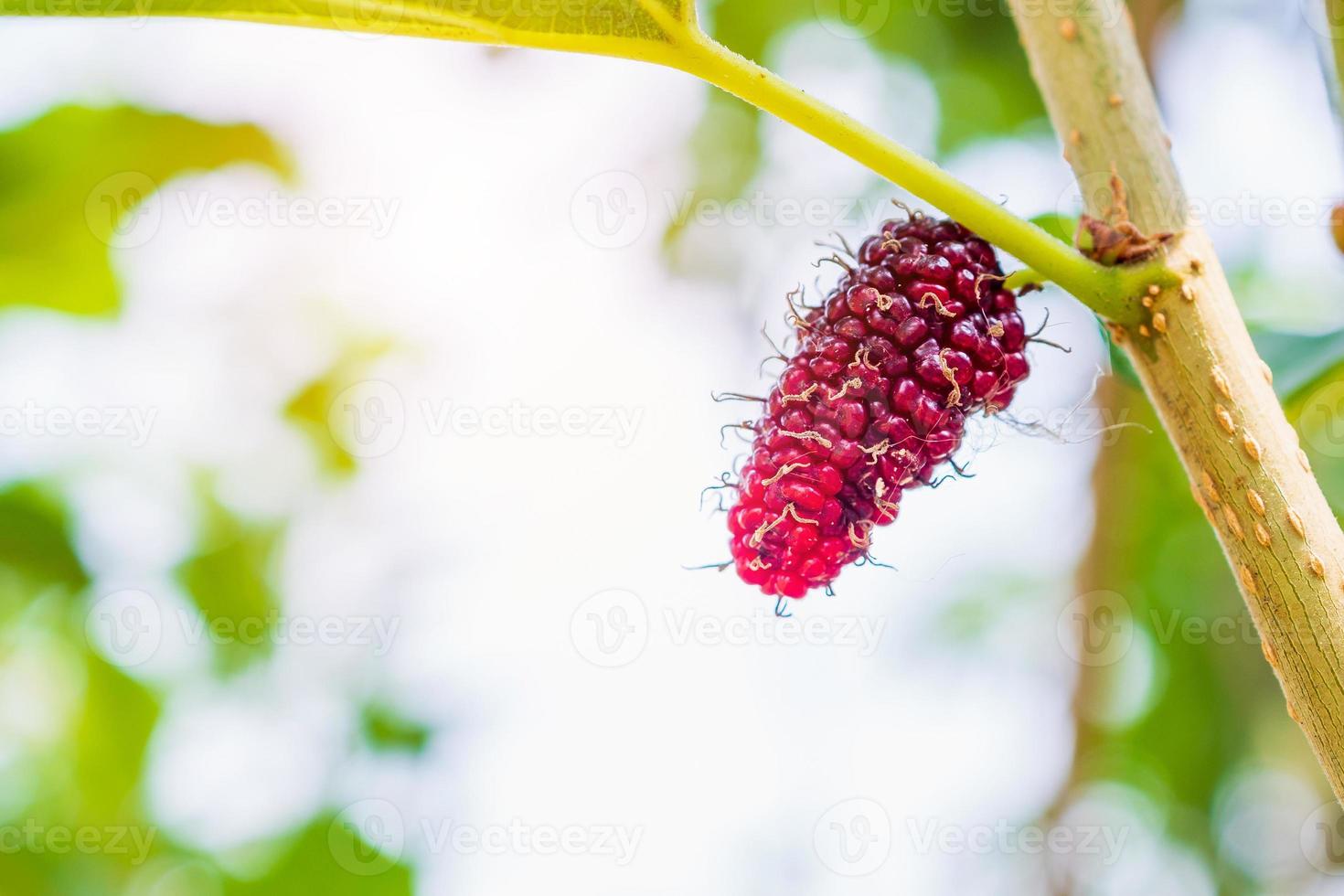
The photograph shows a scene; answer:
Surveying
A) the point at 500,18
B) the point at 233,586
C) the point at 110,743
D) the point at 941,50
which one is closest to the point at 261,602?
the point at 233,586

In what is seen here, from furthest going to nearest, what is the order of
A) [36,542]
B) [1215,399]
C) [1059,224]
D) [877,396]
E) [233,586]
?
[233,586] → [36,542] → [1059,224] → [877,396] → [1215,399]

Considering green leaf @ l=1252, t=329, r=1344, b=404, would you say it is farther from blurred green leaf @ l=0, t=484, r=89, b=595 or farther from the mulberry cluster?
blurred green leaf @ l=0, t=484, r=89, b=595

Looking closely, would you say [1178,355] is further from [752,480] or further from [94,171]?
[94,171]

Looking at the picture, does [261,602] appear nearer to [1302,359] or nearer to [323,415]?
[323,415]

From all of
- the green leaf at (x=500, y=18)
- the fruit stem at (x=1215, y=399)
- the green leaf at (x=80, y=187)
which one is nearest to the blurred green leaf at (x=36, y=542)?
the green leaf at (x=80, y=187)

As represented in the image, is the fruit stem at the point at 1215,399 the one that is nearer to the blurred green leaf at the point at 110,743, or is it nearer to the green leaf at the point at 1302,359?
the green leaf at the point at 1302,359

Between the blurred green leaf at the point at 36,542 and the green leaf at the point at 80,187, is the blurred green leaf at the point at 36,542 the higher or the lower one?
the lower one

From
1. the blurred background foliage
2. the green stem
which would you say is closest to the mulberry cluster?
the green stem
